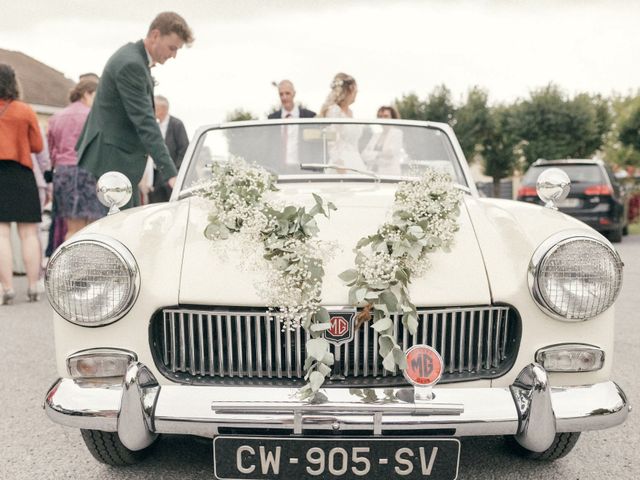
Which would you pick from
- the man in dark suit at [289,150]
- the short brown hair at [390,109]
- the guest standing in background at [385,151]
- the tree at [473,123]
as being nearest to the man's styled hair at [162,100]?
the short brown hair at [390,109]

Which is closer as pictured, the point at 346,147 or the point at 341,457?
the point at 341,457

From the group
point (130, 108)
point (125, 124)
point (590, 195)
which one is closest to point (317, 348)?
point (130, 108)

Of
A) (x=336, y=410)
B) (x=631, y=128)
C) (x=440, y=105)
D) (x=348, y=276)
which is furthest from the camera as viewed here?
(x=440, y=105)

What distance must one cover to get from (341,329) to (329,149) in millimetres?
1523

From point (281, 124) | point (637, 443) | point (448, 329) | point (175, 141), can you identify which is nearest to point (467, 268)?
point (448, 329)

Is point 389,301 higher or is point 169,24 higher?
point 169,24

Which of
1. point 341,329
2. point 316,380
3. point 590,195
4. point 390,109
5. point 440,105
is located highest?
point 440,105

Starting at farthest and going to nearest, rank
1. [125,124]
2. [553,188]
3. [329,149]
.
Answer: [125,124] < [329,149] < [553,188]

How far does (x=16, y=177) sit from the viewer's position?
5812mm

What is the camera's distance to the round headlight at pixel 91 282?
7.13 ft

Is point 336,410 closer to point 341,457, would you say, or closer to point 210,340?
point 341,457

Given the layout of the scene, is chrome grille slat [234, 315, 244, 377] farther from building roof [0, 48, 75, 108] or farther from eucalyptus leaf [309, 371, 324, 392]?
building roof [0, 48, 75, 108]

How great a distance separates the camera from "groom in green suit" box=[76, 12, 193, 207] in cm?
404

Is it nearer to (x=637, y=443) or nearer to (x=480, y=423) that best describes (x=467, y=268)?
(x=480, y=423)
